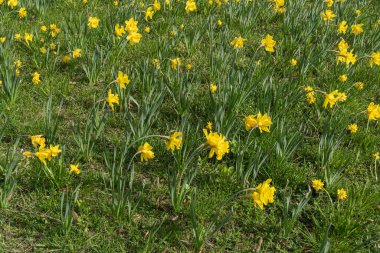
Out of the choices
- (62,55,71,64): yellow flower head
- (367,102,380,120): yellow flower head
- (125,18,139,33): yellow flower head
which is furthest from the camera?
(62,55,71,64): yellow flower head

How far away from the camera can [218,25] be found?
5.02 metres

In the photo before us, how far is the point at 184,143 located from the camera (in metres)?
2.87

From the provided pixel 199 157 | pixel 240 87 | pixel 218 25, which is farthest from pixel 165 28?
pixel 199 157

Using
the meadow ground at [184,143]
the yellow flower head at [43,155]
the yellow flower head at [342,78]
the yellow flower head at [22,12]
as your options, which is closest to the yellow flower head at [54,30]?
the meadow ground at [184,143]

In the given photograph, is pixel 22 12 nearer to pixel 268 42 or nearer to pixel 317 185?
pixel 268 42

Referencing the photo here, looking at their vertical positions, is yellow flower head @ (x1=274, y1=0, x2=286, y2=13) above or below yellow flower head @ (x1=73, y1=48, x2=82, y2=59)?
above

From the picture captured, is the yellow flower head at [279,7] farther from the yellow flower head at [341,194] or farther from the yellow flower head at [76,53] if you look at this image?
the yellow flower head at [341,194]

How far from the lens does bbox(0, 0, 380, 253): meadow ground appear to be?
8.18 ft

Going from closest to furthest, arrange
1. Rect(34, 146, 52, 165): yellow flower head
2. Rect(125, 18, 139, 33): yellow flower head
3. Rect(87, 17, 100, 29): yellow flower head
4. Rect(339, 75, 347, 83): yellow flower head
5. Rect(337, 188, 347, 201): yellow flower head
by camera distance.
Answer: Rect(34, 146, 52, 165): yellow flower head → Rect(337, 188, 347, 201): yellow flower head → Rect(339, 75, 347, 83): yellow flower head → Rect(125, 18, 139, 33): yellow flower head → Rect(87, 17, 100, 29): yellow flower head

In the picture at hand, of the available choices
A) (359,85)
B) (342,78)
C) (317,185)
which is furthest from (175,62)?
(359,85)

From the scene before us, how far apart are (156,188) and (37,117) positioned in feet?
4.27

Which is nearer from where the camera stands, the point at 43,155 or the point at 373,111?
the point at 43,155

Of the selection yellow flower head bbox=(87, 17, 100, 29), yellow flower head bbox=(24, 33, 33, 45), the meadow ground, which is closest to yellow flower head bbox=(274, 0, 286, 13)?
the meadow ground

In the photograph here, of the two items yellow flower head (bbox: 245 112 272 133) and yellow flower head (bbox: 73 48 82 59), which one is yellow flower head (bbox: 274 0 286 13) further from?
yellow flower head (bbox: 245 112 272 133)
